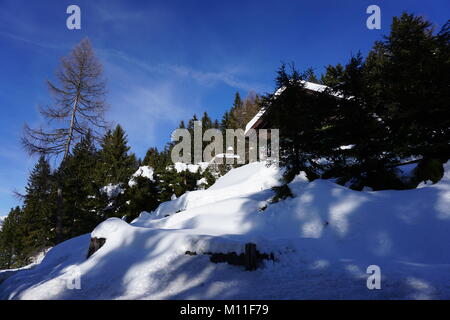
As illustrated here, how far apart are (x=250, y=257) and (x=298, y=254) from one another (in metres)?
1.16

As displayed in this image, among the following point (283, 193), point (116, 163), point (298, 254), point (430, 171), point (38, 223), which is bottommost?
point (38, 223)

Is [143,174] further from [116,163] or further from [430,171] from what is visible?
[430,171]

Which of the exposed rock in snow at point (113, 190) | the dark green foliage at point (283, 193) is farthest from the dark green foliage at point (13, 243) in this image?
the dark green foliage at point (283, 193)

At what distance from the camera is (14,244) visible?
32812mm

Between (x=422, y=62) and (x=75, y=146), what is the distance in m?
19.1

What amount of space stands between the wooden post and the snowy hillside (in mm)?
141

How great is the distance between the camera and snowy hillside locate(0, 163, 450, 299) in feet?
13.0

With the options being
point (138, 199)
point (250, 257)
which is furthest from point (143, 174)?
point (250, 257)

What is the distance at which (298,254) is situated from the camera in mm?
5230

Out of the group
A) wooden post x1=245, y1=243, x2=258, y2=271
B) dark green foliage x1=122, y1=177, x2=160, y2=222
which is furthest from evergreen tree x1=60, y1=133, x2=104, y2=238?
wooden post x1=245, y1=243, x2=258, y2=271

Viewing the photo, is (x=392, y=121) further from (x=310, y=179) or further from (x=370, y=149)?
(x=310, y=179)

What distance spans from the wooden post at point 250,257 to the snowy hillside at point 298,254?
5.6 inches

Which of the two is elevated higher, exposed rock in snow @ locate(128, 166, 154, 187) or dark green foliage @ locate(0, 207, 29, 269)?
exposed rock in snow @ locate(128, 166, 154, 187)

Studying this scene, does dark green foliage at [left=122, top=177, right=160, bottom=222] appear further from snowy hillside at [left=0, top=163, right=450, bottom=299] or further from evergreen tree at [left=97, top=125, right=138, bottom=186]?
snowy hillside at [left=0, top=163, right=450, bottom=299]
